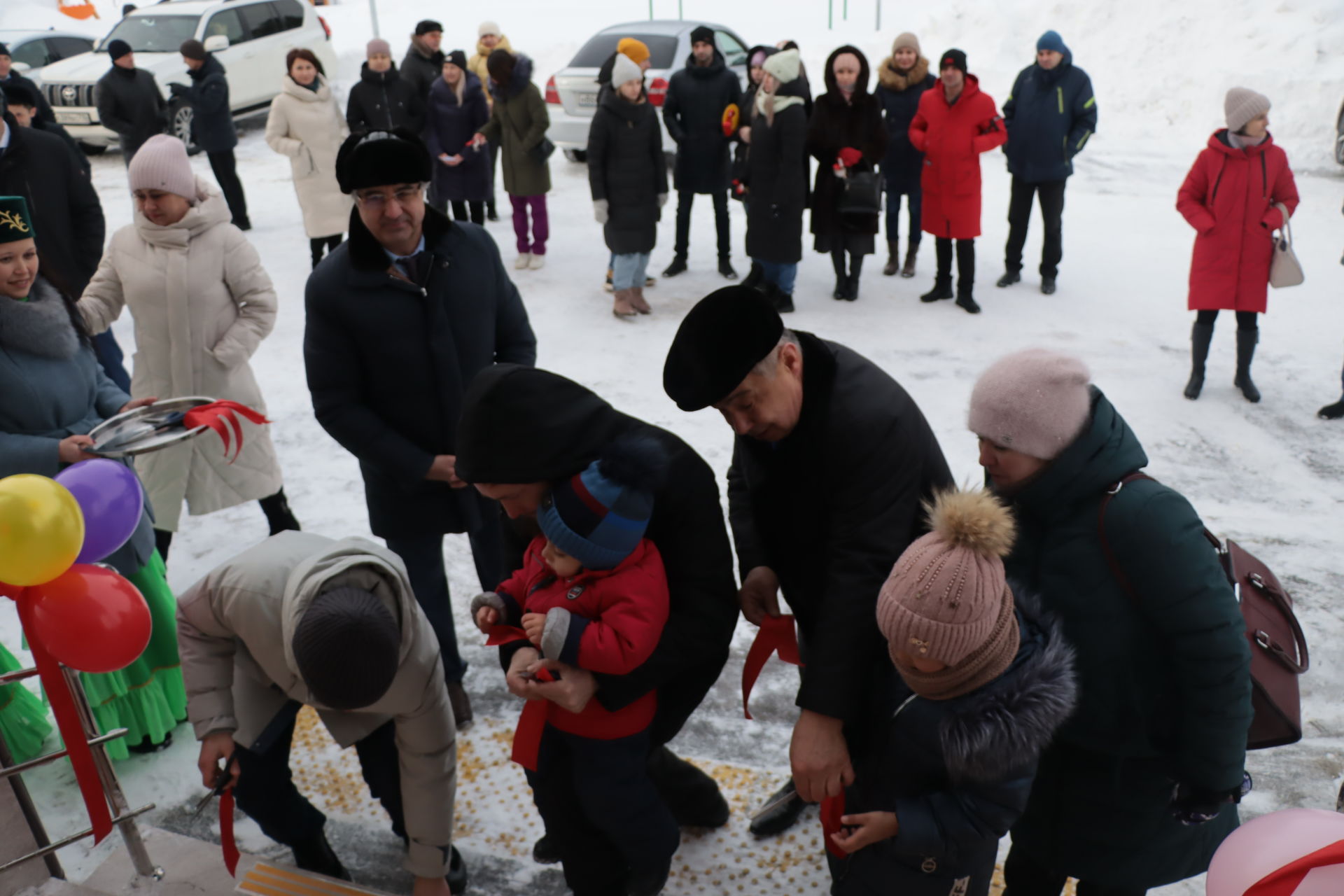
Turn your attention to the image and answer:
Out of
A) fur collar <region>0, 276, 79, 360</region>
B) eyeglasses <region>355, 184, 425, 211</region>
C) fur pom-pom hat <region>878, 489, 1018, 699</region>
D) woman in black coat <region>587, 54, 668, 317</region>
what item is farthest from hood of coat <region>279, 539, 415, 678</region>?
woman in black coat <region>587, 54, 668, 317</region>

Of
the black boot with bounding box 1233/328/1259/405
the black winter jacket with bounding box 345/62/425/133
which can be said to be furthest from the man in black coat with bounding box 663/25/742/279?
the black boot with bounding box 1233/328/1259/405

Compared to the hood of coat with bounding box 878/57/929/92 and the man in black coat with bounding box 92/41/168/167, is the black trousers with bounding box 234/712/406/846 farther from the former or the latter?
the man in black coat with bounding box 92/41/168/167

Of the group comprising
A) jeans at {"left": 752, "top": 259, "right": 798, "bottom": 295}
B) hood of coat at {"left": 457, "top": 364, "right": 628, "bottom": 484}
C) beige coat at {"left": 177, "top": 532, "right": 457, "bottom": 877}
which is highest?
hood of coat at {"left": 457, "top": 364, "right": 628, "bottom": 484}

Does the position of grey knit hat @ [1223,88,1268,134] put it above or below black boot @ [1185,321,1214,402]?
above

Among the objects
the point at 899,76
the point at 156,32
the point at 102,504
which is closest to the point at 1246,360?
the point at 899,76

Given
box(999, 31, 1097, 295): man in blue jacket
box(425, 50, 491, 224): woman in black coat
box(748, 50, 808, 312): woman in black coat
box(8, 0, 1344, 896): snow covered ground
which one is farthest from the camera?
box(425, 50, 491, 224): woman in black coat

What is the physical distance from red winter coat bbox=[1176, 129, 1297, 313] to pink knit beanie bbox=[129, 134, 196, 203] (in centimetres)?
497

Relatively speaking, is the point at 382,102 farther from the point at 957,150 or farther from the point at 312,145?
the point at 957,150

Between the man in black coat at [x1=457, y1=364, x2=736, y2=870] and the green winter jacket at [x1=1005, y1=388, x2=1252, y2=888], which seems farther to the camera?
the man in black coat at [x1=457, y1=364, x2=736, y2=870]

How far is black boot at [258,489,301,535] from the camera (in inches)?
178

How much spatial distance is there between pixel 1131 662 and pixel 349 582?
1.68 m

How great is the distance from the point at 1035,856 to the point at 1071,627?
657 mm

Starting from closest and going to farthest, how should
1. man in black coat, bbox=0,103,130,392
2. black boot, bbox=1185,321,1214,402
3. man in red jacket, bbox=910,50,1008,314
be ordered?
man in black coat, bbox=0,103,130,392 < black boot, bbox=1185,321,1214,402 < man in red jacket, bbox=910,50,1008,314

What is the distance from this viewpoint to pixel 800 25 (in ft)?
63.8
